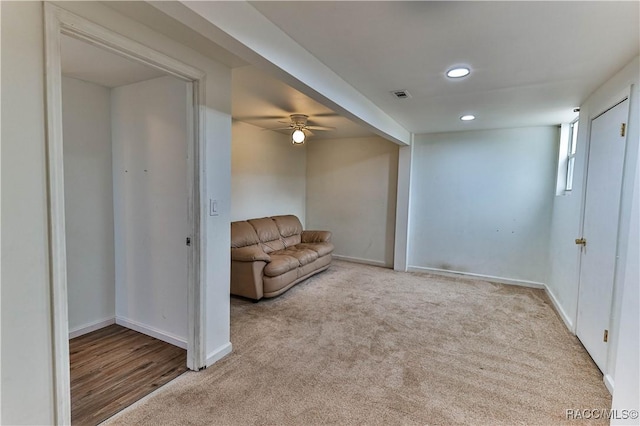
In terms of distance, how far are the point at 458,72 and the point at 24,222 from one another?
9.25 feet

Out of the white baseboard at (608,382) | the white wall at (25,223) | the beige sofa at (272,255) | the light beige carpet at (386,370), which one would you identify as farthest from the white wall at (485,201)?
the white wall at (25,223)

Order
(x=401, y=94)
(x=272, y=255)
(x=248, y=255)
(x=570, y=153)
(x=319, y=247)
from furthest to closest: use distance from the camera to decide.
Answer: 1. (x=319, y=247)
2. (x=272, y=255)
3. (x=570, y=153)
4. (x=248, y=255)
5. (x=401, y=94)

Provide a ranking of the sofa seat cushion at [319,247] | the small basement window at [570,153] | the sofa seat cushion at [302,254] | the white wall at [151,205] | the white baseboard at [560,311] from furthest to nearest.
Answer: the sofa seat cushion at [319,247] → the sofa seat cushion at [302,254] → the small basement window at [570,153] → the white baseboard at [560,311] → the white wall at [151,205]

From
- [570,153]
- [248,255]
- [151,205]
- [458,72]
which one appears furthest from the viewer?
[570,153]

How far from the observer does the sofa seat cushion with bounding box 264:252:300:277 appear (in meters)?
3.73

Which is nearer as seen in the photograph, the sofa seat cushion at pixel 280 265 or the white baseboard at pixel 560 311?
the white baseboard at pixel 560 311

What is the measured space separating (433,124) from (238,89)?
275 centimetres

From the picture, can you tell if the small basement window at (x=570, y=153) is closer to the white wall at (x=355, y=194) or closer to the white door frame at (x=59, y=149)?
the white wall at (x=355, y=194)

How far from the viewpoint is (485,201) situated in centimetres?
473

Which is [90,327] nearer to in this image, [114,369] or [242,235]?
[114,369]

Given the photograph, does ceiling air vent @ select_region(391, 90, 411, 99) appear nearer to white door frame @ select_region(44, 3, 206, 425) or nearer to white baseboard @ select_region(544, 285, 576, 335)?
white door frame @ select_region(44, 3, 206, 425)

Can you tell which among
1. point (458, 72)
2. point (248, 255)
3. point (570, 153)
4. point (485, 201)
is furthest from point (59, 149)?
point (570, 153)

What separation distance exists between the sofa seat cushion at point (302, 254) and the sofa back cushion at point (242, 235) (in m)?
0.40

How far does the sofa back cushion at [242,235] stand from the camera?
4100mm
